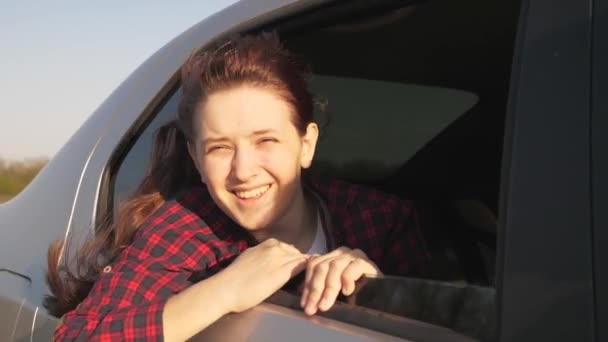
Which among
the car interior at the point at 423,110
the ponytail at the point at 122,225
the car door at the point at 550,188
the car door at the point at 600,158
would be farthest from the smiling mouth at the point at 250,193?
the car door at the point at 600,158

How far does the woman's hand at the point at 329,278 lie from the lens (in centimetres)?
146

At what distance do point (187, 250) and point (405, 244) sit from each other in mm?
543

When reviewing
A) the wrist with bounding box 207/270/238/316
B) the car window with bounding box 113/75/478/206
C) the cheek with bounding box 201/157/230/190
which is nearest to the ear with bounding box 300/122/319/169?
the cheek with bounding box 201/157/230/190

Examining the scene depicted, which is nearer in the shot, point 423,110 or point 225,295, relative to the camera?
point 225,295

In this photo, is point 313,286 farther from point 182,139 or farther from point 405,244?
point 182,139

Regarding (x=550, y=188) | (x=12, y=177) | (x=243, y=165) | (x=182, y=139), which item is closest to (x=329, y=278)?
(x=243, y=165)

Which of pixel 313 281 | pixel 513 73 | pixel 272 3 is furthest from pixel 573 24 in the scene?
pixel 272 3

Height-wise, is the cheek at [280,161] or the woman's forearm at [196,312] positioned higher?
the cheek at [280,161]

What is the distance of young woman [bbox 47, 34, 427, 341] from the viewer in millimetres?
1573

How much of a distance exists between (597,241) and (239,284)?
2.24 feet

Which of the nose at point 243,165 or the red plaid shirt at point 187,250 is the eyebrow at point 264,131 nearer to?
the nose at point 243,165

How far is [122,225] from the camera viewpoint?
76.5 inches

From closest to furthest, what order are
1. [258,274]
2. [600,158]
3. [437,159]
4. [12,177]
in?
[600,158]
[258,274]
[437,159]
[12,177]

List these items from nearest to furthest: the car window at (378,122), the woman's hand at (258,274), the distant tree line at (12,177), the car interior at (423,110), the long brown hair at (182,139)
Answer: the woman's hand at (258,274), the long brown hair at (182,139), the car interior at (423,110), the car window at (378,122), the distant tree line at (12,177)
